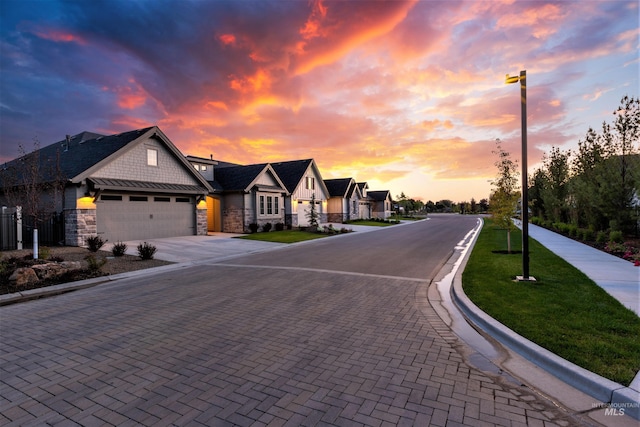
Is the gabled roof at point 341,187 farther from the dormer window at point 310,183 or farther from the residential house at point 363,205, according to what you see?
the dormer window at point 310,183

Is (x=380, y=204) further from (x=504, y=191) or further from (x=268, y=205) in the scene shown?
(x=504, y=191)

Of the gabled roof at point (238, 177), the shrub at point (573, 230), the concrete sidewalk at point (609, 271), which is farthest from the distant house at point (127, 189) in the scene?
the shrub at point (573, 230)

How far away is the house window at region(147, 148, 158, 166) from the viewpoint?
20025 millimetres

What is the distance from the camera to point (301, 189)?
3431 cm

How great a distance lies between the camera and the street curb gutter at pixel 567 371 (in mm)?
3232

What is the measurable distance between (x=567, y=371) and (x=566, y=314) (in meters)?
2.32

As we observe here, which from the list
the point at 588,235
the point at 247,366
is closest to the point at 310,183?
the point at 588,235

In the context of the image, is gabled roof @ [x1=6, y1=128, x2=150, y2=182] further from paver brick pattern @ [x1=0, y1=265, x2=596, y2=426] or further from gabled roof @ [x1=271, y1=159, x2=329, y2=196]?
gabled roof @ [x1=271, y1=159, x2=329, y2=196]

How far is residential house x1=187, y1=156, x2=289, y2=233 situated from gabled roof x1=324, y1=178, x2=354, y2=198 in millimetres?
14904

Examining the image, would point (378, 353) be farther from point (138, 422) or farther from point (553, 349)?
point (138, 422)

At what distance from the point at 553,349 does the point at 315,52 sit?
15.3 m

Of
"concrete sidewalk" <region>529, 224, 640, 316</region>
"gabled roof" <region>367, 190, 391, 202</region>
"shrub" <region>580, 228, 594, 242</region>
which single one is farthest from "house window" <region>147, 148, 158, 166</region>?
"gabled roof" <region>367, 190, 391, 202</region>

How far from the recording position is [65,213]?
55.1 ft

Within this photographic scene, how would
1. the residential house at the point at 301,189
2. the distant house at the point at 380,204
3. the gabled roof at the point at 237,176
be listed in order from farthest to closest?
the distant house at the point at 380,204 → the residential house at the point at 301,189 → the gabled roof at the point at 237,176
